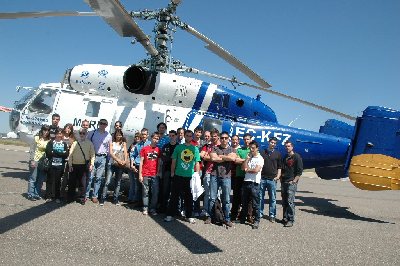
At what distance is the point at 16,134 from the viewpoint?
1052 cm

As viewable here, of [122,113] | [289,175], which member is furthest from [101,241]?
[122,113]

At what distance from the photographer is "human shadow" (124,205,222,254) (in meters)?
4.94

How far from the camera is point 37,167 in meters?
7.67

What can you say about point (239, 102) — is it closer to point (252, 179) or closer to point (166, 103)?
point (166, 103)

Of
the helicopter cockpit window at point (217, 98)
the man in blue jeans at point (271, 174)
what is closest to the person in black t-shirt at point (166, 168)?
the man in blue jeans at point (271, 174)

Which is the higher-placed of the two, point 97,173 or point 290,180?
point 290,180

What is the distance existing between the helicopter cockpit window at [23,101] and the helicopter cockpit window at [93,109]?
2.24 metres

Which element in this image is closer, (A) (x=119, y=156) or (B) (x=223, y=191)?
(B) (x=223, y=191)

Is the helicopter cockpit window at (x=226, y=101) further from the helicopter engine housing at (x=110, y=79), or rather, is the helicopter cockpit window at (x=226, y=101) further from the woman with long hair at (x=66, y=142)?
the woman with long hair at (x=66, y=142)

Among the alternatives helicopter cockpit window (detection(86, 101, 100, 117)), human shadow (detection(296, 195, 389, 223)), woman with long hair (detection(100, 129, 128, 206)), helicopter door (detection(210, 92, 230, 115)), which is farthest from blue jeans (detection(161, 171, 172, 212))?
human shadow (detection(296, 195, 389, 223))

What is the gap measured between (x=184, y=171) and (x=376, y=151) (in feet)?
19.0

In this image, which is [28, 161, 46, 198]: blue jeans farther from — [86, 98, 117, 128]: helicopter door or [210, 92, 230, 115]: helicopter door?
[210, 92, 230, 115]: helicopter door

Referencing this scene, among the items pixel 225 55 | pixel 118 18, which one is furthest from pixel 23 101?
pixel 225 55

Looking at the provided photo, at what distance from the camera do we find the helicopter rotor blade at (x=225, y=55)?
30.3ft
